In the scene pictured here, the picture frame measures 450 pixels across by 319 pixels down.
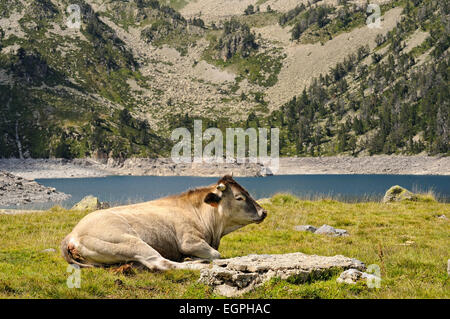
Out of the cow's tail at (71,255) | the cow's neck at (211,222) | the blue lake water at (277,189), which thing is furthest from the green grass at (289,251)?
the blue lake water at (277,189)

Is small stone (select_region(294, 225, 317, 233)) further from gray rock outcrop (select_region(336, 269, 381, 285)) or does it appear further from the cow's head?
gray rock outcrop (select_region(336, 269, 381, 285))

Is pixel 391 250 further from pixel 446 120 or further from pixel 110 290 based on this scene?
pixel 446 120

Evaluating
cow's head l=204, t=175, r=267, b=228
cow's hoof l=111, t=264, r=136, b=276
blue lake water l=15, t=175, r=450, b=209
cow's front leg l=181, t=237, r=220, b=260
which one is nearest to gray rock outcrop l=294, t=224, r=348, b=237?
cow's head l=204, t=175, r=267, b=228

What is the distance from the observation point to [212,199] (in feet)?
33.9

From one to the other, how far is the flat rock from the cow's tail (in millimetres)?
2877

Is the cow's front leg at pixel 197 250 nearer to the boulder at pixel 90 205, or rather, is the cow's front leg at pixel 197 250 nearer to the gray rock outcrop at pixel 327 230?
the gray rock outcrop at pixel 327 230

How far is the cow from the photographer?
8.50m

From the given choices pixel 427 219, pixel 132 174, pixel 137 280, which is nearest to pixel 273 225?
pixel 427 219

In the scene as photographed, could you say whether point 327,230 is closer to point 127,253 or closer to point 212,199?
point 212,199

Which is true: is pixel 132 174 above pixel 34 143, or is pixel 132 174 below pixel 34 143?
below

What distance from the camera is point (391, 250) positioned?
11.5 metres

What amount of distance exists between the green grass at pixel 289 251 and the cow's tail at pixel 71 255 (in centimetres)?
21
